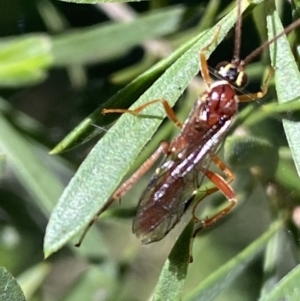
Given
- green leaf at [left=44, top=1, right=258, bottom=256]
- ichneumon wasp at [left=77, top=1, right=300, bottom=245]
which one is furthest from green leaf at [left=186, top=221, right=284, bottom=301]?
green leaf at [left=44, top=1, right=258, bottom=256]

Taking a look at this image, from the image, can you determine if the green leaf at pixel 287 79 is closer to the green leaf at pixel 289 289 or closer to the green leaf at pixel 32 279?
the green leaf at pixel 289 289

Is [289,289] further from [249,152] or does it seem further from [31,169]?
[31,169]

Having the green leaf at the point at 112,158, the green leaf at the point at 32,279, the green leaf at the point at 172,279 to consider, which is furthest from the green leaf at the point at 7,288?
the green leaf at the point at 32,279

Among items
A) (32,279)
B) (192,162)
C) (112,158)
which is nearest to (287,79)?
(112,158)

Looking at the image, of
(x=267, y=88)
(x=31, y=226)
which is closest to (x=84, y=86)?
(x=31, y=226)

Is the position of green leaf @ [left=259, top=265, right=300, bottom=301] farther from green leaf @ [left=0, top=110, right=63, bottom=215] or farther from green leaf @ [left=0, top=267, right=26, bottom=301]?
green leaf @ [left=0, top=110, right=63, bottom=215]

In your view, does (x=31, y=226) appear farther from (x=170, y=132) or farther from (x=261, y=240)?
(x=261, y=240)
